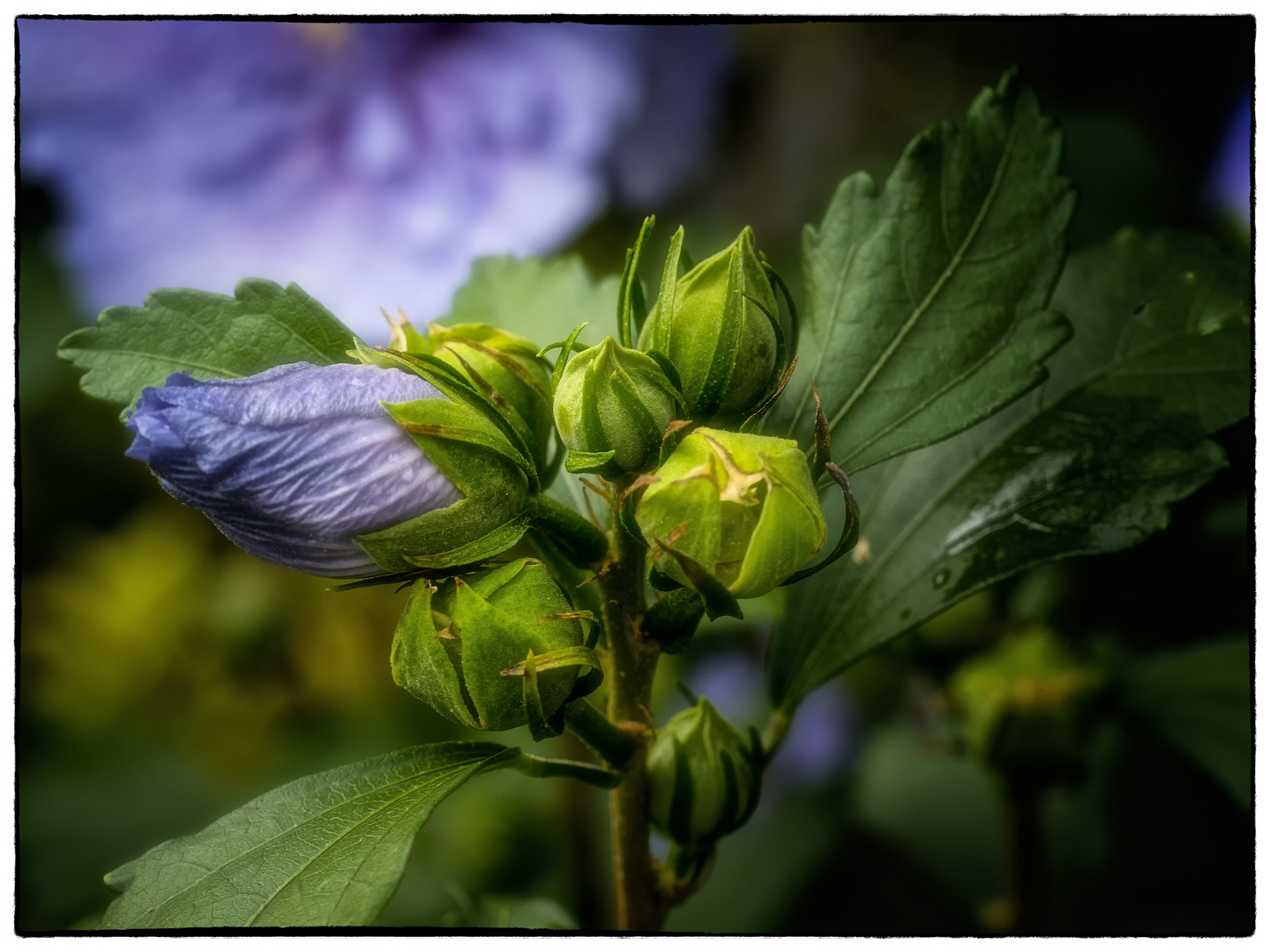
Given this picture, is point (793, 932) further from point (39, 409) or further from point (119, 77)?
point (119, 77)

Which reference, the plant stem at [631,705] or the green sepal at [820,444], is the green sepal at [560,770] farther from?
the green sepal at [820,444]

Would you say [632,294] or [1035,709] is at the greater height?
[632,294]

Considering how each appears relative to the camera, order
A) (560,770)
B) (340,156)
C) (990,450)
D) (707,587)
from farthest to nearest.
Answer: (340,156), (990,450), (560,770), (707,587)

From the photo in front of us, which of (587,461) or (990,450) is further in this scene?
(990,450)

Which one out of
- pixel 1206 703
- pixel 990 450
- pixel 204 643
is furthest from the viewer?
pixel 204 643

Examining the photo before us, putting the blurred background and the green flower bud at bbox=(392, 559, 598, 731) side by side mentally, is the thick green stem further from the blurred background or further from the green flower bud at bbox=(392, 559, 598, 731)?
the blurred background

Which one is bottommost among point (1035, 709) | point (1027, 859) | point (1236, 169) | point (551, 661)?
point (1027, 859)

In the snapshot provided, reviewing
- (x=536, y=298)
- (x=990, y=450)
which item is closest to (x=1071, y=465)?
(x=990, y=450)

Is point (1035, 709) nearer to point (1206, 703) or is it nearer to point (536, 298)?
point (1206, 703)

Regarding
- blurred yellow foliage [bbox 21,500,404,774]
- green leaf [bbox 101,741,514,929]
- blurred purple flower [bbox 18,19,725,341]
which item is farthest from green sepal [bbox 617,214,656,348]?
blurred yellow foliage [bbox 21,500,404,774]
